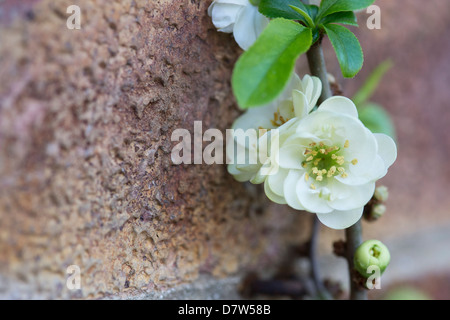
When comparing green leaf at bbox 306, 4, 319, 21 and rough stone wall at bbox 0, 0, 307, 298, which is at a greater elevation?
green leaf at bbox 306, 4, 319, 21

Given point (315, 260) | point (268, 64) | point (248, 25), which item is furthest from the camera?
point (315, 260)

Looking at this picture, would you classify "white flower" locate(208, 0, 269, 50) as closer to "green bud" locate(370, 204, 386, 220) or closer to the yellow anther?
the yellow anther

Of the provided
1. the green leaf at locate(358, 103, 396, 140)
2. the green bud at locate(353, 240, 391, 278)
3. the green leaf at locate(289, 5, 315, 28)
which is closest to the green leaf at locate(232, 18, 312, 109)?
the green leaf at locate(289, 5, 315, 28)

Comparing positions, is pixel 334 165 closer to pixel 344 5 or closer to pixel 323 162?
pixel 323 162

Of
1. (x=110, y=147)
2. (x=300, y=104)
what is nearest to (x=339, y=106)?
(x=300, y=104)

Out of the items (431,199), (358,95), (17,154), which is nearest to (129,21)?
(17,154)

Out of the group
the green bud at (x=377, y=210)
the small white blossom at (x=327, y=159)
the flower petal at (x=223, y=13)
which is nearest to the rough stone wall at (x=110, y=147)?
the flower petal at (x=223, y=13)
